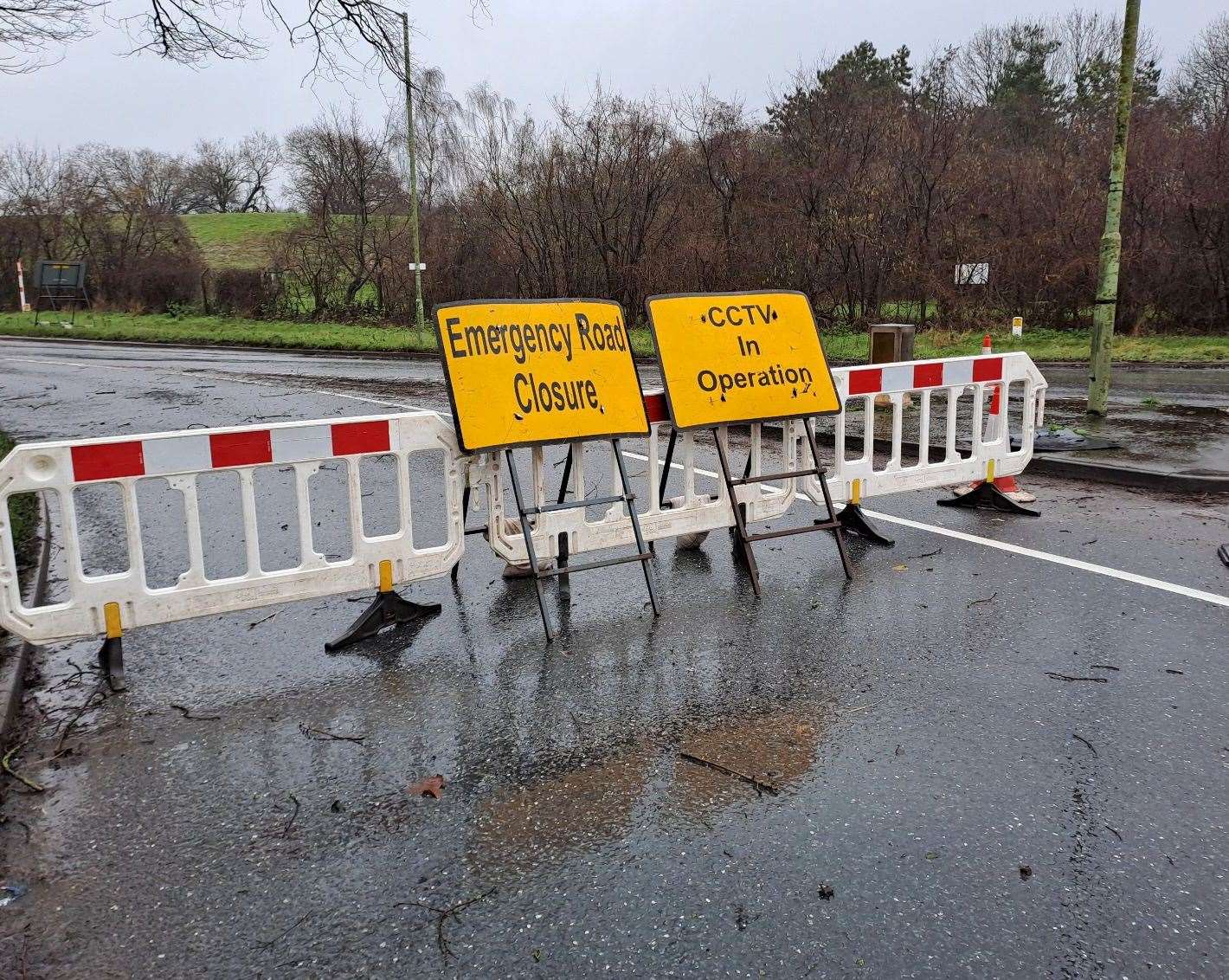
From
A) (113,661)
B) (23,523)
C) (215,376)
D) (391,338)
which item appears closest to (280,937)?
(113,661)

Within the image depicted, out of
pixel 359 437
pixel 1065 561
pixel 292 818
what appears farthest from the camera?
pixel 1065 561

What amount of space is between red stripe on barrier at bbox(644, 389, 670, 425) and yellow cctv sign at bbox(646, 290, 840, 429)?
10.7 inches

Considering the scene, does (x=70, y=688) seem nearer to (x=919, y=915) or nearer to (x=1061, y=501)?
(x=919, y=915)

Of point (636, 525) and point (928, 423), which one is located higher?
point (928, 423)

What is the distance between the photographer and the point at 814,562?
22.5 ft

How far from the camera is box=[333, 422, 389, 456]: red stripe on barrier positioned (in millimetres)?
5473

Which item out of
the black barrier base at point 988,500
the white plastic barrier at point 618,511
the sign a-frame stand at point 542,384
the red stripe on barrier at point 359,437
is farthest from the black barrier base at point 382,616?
the black barrier base at point 988,500

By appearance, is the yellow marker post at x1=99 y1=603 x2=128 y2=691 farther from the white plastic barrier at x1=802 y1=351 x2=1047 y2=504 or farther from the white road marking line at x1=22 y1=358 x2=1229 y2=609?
the white road marking line at x1=22 y1=358 x2=1229 y2=609

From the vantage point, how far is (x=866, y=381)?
748 centimetres

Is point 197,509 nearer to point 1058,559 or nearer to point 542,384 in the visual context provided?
point 542,384

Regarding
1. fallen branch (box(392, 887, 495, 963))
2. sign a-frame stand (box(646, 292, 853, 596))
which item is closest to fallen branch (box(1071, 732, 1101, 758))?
sign a-frame stand (box(646, 292, 853, 596))

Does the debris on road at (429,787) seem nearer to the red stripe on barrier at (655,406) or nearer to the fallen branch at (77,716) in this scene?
A: the fallen branch at (77,716)

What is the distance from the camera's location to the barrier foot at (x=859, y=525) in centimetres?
722

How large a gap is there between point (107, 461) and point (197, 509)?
491mm
